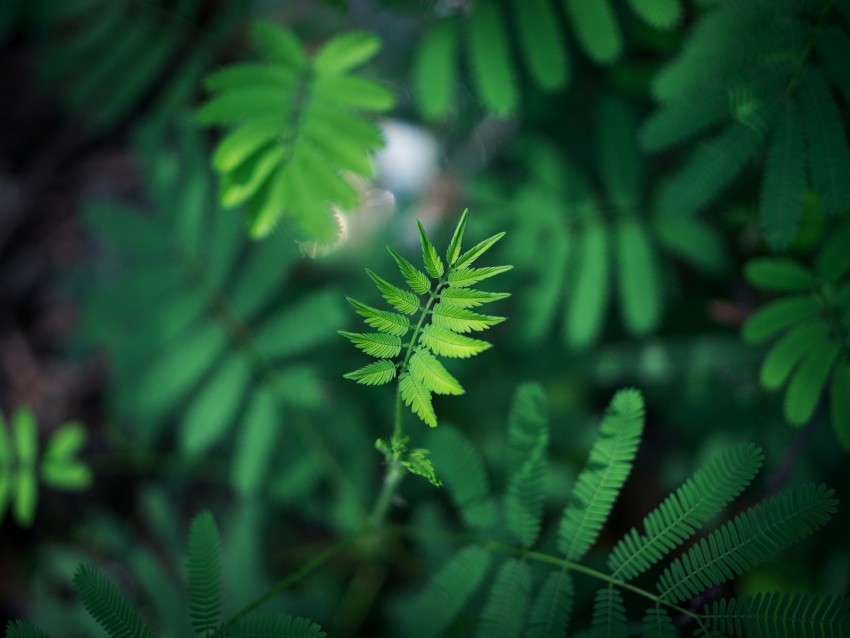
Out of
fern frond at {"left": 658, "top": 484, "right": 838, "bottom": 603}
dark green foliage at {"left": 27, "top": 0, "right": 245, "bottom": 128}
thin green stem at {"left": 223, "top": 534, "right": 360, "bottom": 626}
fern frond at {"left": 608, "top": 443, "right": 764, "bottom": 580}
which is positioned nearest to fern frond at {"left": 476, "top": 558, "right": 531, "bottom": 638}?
fern frond at {"left": 608, "top": 443, "right": 764, "bottom": 580}

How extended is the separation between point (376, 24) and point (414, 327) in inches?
90.7

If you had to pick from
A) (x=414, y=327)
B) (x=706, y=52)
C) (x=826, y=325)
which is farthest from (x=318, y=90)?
(x=826, y=325)

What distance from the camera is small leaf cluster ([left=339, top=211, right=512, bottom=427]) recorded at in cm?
128

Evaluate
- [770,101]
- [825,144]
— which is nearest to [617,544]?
[825,144]

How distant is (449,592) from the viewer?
72.9 inches

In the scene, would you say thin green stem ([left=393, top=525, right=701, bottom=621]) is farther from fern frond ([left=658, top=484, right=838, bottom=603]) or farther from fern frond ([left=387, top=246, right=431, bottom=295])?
fern frond ([left=387, top=246, right=431, bottom=295])

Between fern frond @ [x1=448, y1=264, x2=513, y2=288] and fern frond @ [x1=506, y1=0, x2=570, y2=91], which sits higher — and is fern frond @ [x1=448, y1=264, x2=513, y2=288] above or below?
below

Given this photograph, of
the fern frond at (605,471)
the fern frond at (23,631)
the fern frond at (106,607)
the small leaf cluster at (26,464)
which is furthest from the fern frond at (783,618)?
the small leaf cluster at (26,464)

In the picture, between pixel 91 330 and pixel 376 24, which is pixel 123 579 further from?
pixel 376 24

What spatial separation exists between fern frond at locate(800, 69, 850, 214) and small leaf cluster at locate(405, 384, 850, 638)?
78cm

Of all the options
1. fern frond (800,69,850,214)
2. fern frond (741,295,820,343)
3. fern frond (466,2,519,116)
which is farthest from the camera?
fern frond (466,2,519,116)

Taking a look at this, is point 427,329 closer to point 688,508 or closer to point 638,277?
point 688,508

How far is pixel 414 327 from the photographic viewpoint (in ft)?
4.50

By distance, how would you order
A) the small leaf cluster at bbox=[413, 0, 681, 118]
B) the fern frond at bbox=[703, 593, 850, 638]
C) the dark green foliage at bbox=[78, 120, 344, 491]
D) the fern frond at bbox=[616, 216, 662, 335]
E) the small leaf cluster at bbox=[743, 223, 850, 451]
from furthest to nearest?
the dark green foliage at bbox=[78, 120, 344, 491] < the fern frond at bbox=[616, 216, 662, 335] < the small leaf cluster at bbox=[413, 0, 681, 118] < the small leaf cluster at bbox=[743, 223, 850, 451] < the fern frond at bbox=[703, 593, 850, 638]
